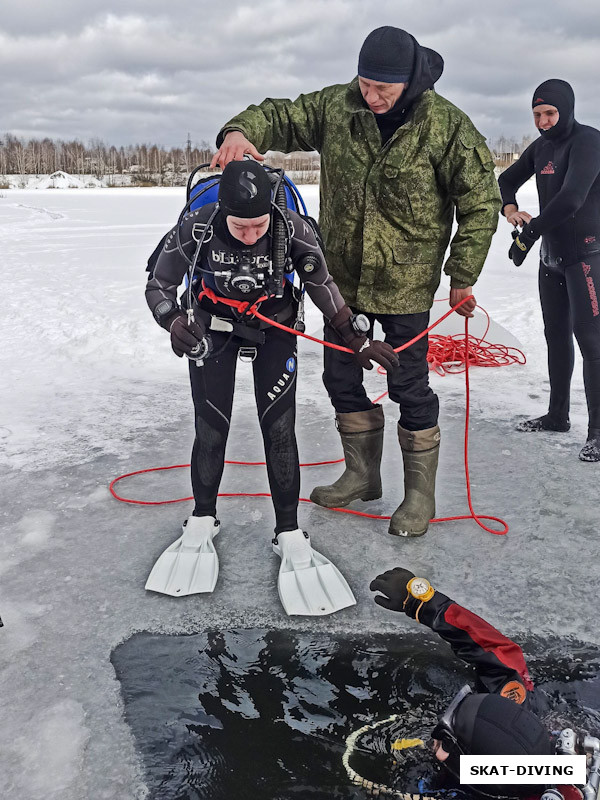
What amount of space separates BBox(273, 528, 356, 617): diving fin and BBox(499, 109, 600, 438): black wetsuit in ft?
6.53

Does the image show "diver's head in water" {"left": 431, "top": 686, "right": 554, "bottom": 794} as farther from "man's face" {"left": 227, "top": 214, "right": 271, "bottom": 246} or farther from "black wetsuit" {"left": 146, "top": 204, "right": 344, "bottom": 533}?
"man's face" {"left": 227, "top": 214, "right": 271, "bottom": 246}

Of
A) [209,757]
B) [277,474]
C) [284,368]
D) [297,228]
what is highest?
[297,228]

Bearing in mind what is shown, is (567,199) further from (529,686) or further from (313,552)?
(529,686)

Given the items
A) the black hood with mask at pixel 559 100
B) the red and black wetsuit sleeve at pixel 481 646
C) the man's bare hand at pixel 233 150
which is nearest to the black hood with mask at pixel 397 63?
the man's bare hand at pixel 233 150

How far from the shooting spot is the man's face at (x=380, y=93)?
2.59 m

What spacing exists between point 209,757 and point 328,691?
0.41m

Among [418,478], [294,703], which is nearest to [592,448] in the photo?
[418,478]

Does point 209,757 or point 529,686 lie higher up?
point 529,686

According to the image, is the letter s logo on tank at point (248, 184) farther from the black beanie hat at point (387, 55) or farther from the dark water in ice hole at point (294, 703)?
the dark water in ice hole at point (294, 703)

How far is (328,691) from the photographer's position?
2.04 meters

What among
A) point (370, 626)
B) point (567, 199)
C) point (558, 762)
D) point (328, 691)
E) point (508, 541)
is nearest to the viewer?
point (558, 762)

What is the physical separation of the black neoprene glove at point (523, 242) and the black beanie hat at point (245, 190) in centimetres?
201

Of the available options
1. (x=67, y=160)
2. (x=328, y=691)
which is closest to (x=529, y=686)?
(x=328, y=691)

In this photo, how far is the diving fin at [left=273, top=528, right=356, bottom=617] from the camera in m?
2.44
